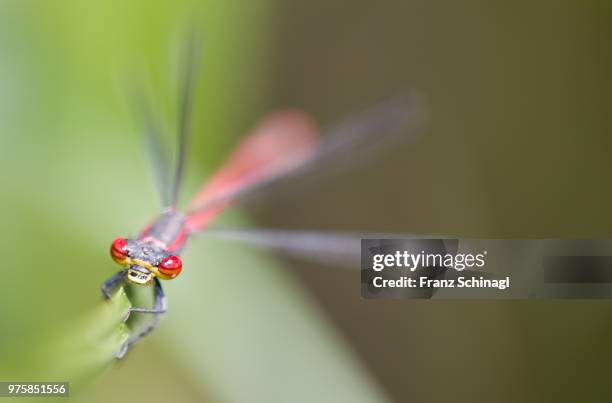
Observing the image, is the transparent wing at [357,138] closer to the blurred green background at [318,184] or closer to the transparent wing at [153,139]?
the blurred green background at [318,184]

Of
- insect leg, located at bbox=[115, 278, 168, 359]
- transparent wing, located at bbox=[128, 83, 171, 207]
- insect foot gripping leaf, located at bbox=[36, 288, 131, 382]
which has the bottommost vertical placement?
insect foot gripping leaf, located at bbox=[36, 288, 131, 382]

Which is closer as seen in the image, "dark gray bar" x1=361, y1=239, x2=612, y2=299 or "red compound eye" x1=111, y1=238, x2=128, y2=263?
"red compound eye" x1=111, y1=238, x2=128, y2=263

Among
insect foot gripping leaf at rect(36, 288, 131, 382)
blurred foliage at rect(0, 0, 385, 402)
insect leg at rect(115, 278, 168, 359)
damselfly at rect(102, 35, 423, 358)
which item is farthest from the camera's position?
blurred foliage at rect(0, 0, 385, 402)

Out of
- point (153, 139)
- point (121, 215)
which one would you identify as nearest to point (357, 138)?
point (153, 139)

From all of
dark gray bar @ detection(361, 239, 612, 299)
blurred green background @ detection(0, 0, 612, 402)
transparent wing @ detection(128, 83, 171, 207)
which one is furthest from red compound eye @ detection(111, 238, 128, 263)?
dark gray bar @ detection(361, 239, 612, 299)

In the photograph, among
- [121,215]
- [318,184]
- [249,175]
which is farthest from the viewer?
[318,184]

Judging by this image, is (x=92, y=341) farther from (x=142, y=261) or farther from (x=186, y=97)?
(x=186, y=97)

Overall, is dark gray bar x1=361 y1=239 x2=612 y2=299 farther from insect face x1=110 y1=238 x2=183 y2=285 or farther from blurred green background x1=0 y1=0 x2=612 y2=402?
insect face x1=110 y1=238 x2=183 y2=285
